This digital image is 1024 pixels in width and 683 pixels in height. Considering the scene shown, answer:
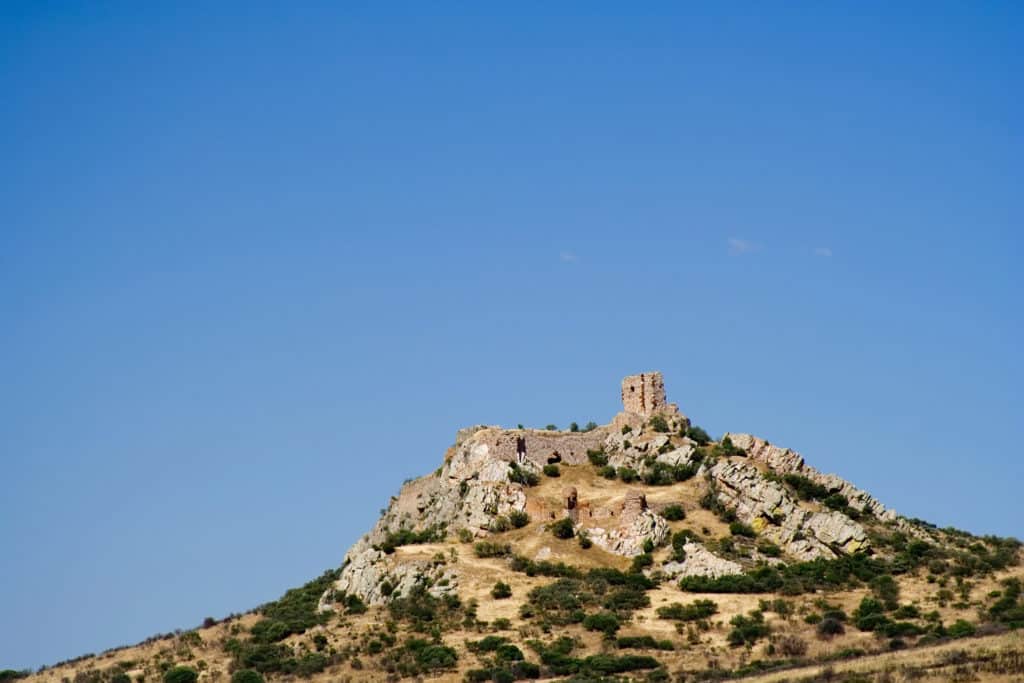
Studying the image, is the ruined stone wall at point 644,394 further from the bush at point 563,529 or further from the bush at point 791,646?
the bush at point 791,646

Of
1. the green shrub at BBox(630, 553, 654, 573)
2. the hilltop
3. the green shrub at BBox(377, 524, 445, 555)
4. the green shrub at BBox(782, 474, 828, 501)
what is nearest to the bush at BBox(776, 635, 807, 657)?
the hilltop

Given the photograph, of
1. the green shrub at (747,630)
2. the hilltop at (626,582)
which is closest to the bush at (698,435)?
the hilltop at (626,582)

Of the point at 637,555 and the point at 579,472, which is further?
the point at 579,472

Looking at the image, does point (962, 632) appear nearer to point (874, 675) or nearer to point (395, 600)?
point (874, 675)

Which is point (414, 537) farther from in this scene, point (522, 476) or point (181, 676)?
point (181, 676)

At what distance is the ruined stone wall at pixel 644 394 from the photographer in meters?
106

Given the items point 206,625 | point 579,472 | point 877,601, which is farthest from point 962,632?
point 206,625

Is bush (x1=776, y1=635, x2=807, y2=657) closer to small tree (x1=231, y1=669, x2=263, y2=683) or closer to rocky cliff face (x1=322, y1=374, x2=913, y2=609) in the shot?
rocky cliff face (x1=322, y1=374, x2=913, y2=609)

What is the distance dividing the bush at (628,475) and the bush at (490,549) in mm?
10289

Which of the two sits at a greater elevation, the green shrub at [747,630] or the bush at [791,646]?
the green shrub at [747,630]

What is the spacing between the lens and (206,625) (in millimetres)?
97188

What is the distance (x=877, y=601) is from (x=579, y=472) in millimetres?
24497

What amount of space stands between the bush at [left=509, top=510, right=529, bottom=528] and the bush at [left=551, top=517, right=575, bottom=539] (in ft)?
6.70

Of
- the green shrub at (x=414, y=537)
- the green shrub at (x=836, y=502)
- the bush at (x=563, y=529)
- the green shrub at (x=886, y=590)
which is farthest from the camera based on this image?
the green shrub at (x=414, y=537)
